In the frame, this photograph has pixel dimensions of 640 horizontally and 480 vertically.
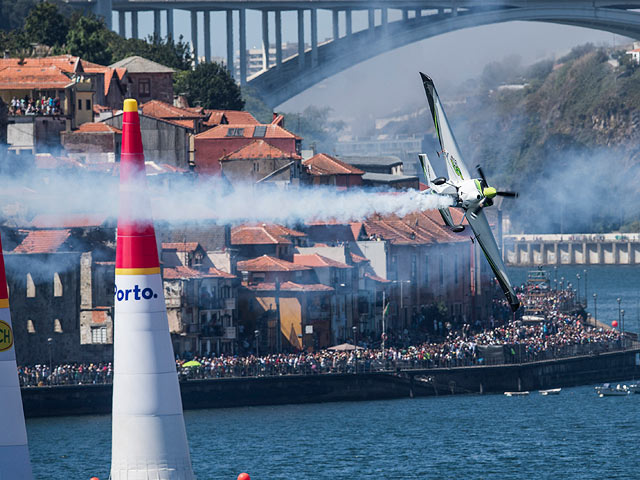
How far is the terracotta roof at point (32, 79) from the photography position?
125875 mm

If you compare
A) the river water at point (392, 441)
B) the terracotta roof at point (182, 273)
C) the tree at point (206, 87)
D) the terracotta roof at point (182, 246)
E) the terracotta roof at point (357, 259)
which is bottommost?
the river water at point (392, 441)

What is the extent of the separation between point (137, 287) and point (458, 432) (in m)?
61.3

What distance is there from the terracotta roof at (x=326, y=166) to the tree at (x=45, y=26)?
88.8ft

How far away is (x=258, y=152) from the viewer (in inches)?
5128

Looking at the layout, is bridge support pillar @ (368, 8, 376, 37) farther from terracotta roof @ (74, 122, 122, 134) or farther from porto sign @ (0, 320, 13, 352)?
porto sign @ (0, 320, 13, 352)

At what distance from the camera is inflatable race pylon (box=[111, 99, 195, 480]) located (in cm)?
3397

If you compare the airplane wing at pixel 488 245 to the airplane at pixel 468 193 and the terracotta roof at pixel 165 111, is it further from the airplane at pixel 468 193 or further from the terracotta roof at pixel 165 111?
the terracotta roof at pixel 165 111

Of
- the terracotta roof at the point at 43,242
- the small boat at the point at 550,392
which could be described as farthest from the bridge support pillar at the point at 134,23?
the terracotta roof at the point at 43,242

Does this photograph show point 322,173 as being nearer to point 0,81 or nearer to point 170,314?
point 0,81

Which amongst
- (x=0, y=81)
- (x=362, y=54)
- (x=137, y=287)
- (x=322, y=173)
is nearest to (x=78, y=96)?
(x=0, y=81)

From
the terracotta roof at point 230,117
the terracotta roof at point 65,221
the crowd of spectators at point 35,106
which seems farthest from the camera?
the terracotta roof at point 230,117

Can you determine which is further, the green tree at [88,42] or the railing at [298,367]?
the green tree at [88,42]

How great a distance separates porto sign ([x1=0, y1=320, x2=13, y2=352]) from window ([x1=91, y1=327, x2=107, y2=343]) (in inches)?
2708

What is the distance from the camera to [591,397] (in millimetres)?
113000
